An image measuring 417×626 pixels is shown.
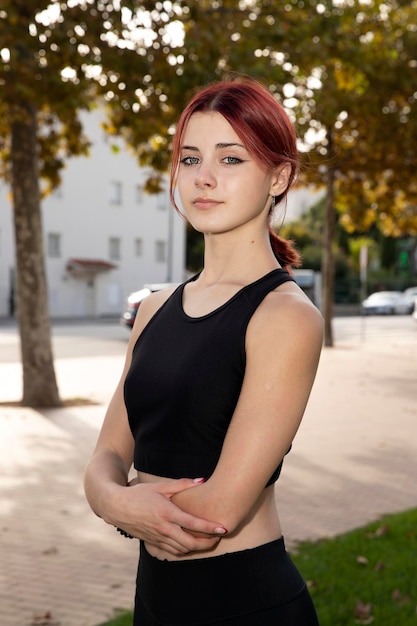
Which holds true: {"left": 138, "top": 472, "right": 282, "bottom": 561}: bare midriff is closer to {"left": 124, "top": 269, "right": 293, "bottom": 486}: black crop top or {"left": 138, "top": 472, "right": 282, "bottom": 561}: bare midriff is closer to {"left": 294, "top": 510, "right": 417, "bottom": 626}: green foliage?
{"left": 124, "top": 269, "right": 293, "bottom": 486}: black crop top

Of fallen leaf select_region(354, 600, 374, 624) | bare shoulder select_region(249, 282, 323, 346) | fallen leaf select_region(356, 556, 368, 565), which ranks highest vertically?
bare shoulder select_region(249, 282, 323, 346)

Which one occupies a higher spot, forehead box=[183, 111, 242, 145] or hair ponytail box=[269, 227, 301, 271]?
forehead box=[183, 111, 242, 145]

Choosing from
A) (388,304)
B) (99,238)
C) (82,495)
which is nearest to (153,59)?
(82,495)

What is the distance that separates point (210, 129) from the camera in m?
2.12

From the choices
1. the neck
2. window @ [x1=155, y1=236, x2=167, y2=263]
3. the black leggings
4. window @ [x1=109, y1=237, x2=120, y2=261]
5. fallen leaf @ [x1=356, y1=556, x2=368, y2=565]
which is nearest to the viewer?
the black leggings

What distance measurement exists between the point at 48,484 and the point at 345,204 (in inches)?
806

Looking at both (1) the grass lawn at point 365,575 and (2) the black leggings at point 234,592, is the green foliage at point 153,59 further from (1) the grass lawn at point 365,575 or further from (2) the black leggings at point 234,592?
(2) the black leggings at point 234,592

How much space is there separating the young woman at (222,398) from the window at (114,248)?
5611 cm

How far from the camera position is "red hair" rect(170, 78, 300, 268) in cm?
208

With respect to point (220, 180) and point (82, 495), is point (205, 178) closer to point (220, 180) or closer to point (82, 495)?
point (220, 180)

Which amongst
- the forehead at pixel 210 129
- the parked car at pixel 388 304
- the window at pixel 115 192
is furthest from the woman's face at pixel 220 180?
the parked car at pixel 388 304

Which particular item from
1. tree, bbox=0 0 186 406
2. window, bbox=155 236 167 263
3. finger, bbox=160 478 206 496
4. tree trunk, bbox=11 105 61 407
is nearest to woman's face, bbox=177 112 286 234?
finger, bbox=160 478 206 496

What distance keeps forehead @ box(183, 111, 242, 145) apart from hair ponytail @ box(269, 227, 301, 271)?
1.06 ft

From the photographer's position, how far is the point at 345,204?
28.2 meters
